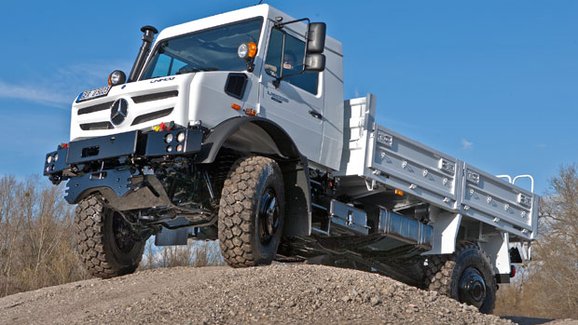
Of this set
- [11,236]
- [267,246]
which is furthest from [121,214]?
[11,236]

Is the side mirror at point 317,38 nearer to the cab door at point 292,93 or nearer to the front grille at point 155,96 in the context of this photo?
the cab door at point 292,93

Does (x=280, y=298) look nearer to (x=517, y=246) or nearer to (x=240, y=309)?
(x=240, y=309)

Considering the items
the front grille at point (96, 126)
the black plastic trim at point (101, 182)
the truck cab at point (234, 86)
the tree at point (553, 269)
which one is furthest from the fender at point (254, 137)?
the tree at point (553, 269)

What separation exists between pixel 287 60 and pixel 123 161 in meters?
2.30

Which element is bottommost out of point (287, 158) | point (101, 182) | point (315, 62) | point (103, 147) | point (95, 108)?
point (101, 182)

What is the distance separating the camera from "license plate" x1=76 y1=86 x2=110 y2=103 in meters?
8.58

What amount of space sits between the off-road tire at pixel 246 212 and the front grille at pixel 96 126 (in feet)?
4.77

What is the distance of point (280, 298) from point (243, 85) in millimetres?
2582

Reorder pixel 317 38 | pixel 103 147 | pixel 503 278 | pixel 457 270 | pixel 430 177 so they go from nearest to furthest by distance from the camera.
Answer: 1. pixel 103 147
2. pixel 317 38
3. pixel 430 177
4. pixel 457 270
5. pixel 503 278

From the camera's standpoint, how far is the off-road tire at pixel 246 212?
25.5ft

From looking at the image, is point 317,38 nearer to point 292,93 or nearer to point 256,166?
point 292,93

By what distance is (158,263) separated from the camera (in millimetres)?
19969

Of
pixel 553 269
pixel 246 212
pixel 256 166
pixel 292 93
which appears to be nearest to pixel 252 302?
pixel 246 212

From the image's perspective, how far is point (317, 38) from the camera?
339 inches
